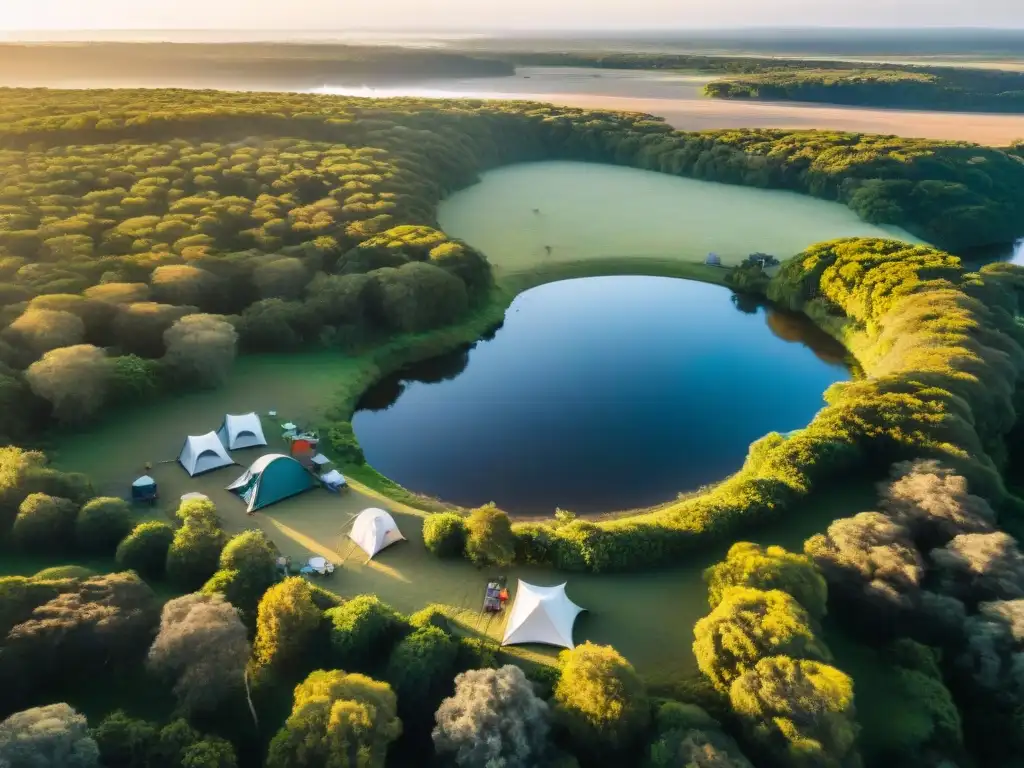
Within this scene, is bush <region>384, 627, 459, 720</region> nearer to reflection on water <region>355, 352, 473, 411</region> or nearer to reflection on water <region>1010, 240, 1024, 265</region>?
reflection on water <region>355, 352, 473, 411</region>

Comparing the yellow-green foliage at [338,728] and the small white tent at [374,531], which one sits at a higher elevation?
the yellow-green foliage at [338,728]

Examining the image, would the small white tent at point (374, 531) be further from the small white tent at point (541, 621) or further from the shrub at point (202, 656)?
the shrub at point (202, 656)

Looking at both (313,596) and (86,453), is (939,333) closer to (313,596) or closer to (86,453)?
(313,596)

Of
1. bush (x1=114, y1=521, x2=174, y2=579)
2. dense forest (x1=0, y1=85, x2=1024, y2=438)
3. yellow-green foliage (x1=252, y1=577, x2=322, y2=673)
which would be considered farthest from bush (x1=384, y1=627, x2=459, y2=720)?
dense forest (x1=0, y1=85, x2=1024, y2=438)

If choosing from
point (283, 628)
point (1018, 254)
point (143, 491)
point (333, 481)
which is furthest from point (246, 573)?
point (1018, 254)

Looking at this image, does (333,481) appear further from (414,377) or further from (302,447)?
(414,377)

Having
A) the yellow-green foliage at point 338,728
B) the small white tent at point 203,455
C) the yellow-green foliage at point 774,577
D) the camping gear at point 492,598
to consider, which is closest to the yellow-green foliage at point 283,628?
the yellow-green foliage at point 338,728

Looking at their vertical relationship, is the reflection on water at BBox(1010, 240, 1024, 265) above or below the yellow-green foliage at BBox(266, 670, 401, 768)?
below
